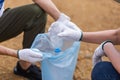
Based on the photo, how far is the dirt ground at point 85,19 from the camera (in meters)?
2.50

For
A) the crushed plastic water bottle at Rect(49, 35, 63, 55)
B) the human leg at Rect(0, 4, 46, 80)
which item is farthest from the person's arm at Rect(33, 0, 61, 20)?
the crushed plastic water bottle at Rect(49, 35, 63, 55)

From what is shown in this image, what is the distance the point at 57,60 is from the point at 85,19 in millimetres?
1521

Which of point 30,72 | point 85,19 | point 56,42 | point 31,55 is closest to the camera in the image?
point 31,55

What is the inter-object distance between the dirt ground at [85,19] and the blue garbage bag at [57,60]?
503 millimetres

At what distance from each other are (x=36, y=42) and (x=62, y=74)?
0.27 m

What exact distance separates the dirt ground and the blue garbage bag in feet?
1.65

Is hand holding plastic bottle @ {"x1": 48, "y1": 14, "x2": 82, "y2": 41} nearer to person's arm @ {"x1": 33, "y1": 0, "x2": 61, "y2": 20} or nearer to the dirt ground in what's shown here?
person's arm @ {"x1": 33, "y1": 0, "x2": 61, "y2": 20}

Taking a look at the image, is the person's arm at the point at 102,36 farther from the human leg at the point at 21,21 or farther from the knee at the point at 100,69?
the human leg at the point at 21,21

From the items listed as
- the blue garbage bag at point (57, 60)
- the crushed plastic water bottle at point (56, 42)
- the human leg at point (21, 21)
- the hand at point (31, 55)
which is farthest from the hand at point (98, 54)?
the human leg at point (21, 21)

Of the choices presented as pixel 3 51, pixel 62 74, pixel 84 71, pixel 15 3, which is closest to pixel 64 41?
pixel 62 74

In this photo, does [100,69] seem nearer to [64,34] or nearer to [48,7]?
[64,34]

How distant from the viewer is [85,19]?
329 cm

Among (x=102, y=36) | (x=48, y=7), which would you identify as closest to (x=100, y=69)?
(x=102, y=36)

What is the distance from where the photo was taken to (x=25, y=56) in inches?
72.6
